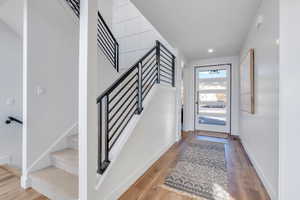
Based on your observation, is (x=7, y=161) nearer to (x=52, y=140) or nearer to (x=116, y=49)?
(x=52, y=140)

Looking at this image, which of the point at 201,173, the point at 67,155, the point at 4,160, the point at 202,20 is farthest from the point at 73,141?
the point at 202,20

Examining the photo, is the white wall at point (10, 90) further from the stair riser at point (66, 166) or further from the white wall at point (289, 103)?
the white wall at point (289, 103)

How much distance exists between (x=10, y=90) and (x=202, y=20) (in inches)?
143

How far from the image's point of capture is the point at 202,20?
2.45 metres

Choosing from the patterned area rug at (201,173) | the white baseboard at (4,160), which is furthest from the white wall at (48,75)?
the patterned area rug at (201,173)

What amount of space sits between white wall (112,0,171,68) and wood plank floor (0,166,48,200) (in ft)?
10.7

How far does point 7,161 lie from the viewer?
2486mm

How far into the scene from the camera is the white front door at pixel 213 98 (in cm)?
455

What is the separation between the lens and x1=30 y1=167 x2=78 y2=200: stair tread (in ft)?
4.84

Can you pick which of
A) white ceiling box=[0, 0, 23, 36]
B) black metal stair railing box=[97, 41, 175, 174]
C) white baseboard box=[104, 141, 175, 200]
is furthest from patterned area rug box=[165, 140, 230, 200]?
white ceiling box=[0, 0, 23, 36]

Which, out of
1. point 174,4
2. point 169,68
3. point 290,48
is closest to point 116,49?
point 169,68

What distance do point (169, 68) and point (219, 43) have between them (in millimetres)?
1342

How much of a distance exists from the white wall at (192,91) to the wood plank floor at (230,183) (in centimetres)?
190

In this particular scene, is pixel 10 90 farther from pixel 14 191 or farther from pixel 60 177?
pixel 60 177
